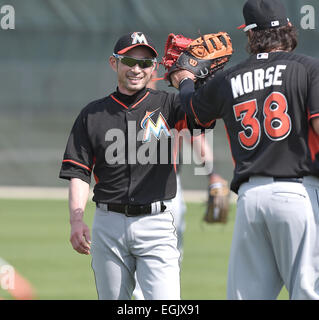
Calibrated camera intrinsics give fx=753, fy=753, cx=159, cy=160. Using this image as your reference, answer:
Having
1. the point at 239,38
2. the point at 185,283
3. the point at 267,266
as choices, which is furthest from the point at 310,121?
the point at 239,38

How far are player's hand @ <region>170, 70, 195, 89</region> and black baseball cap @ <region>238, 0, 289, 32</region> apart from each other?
0.50m

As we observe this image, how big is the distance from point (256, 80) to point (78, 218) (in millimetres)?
1239

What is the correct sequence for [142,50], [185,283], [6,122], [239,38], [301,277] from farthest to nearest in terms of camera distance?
[6,122] < [239,38] < [185,283] < [142,50] < [301,277]

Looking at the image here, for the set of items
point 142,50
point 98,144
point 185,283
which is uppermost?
point 142,50

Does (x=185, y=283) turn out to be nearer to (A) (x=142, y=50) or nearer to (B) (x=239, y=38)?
(A) (x=142, y=50)

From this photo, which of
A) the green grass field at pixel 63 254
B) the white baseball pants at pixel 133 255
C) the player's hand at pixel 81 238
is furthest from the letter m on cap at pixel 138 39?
the green grass field at pixel 63 254

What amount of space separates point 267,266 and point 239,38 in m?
8.81

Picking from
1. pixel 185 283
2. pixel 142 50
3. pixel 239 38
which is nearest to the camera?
pixel 142 50

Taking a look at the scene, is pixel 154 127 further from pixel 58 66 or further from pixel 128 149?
pixel 58 66

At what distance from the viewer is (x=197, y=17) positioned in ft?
40.8

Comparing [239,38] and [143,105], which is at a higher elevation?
[239,38]

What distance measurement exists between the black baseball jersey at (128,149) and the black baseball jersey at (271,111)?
593 mm

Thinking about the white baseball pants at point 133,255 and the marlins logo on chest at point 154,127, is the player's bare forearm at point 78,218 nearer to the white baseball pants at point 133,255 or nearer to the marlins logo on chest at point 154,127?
the white baseball pants at point 133,255

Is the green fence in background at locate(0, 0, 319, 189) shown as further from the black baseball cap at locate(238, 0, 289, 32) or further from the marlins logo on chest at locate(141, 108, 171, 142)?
the black baseball cap at locate(238, 0, 289, 32)
